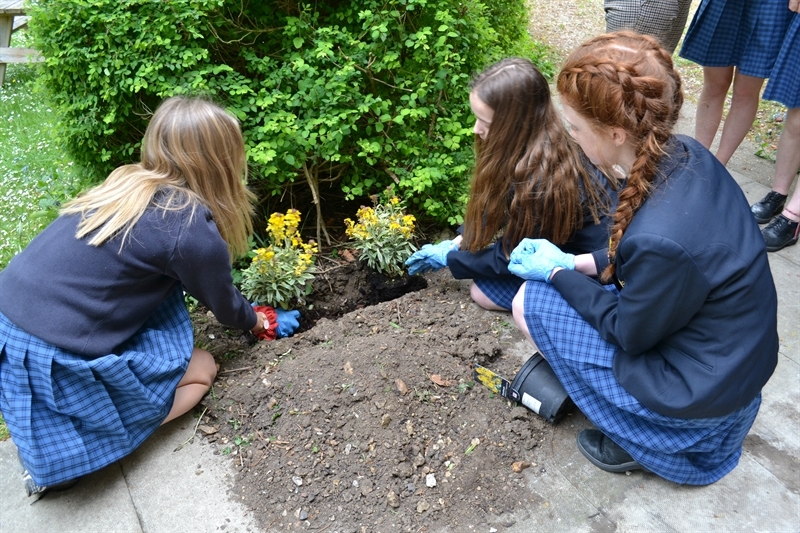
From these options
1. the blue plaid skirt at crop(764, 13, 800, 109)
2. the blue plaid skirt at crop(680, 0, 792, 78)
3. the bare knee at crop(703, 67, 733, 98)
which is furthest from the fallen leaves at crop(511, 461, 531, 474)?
the bare knee at crop(703, 67, 733, 98)

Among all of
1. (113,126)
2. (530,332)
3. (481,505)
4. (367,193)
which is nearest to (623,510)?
(481,505)

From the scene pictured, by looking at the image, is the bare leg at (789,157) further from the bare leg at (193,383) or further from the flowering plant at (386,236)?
the bare leg at (193,383)

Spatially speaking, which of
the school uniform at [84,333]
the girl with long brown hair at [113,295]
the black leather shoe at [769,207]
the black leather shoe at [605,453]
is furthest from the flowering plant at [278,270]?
the black leather shoe at [769,207]

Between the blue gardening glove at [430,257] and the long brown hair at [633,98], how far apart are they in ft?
4.11

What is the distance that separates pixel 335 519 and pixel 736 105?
126 inches

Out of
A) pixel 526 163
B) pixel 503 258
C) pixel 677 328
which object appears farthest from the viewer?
pixel 503 258

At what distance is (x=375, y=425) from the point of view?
242 centimetres

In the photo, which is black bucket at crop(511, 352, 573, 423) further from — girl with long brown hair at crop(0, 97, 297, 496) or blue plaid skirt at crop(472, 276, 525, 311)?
girl with long brown hair at crop(0, 97, 297, 496)

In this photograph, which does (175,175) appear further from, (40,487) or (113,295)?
(40,487)

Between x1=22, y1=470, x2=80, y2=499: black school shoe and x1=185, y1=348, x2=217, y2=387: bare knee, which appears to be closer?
x1=22, y1=470, x2=80, y2=499: black school shoe

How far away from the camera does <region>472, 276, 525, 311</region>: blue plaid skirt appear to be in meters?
2.96

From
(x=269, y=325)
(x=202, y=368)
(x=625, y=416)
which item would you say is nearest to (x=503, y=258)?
(x=625, y=416)

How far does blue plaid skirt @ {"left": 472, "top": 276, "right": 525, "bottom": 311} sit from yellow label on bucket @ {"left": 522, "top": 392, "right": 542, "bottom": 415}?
2.09 feet

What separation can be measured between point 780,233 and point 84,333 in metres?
3.44
